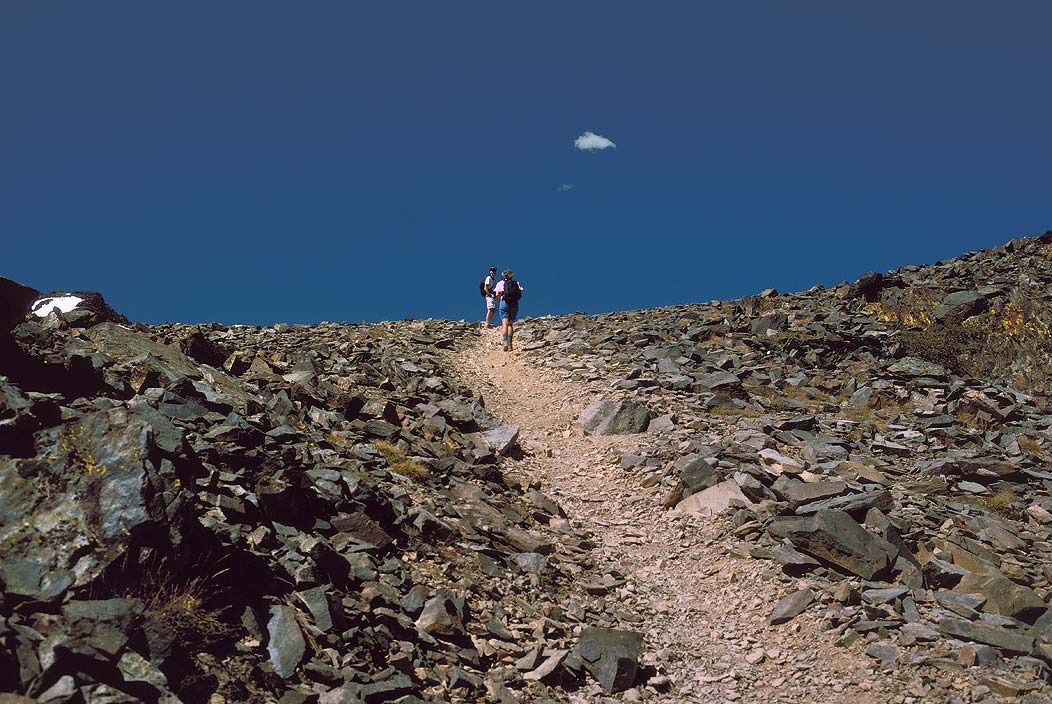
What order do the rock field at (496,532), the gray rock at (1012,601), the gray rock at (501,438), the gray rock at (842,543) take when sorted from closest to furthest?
the rock field at (496,532) < the gray rock at (1012,601) < the gray rock at (842,543) < the gray rock at (501,438)

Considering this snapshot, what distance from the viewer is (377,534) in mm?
10070

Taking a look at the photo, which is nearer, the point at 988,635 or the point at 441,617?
the point at 441,617

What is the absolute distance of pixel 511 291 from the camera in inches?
1131

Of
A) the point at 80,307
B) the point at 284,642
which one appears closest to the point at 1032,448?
the point at 284,642

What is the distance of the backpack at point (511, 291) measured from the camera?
28.7m

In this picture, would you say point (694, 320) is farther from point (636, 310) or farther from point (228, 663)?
point (228, 663)

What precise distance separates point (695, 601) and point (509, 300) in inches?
759

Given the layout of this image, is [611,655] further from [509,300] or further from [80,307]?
[509,300]

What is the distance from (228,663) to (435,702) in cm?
222

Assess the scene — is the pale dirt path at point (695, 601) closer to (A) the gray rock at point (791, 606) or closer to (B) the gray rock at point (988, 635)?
(A) the gray rock at point (791, 606)

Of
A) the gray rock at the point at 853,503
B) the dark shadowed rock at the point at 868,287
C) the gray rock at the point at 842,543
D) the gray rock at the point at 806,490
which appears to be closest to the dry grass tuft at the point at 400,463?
the gray rock at the point at 842,543

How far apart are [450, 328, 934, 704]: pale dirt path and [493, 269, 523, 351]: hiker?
11.1 metres

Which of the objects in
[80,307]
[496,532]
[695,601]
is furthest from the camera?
[80,307]

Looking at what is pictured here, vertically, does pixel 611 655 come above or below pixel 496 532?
below
